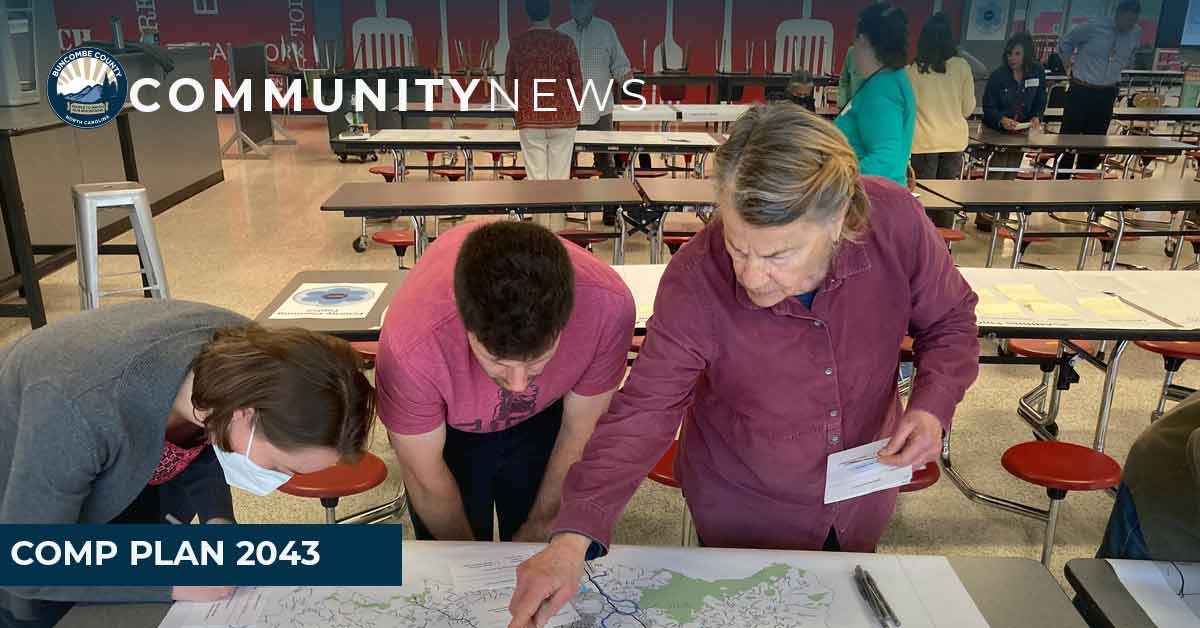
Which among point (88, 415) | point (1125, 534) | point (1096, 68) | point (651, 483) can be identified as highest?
point (1096, 68)

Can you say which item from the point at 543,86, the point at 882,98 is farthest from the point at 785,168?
the point at 543,86

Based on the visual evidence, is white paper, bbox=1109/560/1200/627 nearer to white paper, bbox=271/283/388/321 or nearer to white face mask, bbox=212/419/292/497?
white face mask, bbox=212/419/292/497

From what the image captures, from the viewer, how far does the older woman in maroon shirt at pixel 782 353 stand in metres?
1.07

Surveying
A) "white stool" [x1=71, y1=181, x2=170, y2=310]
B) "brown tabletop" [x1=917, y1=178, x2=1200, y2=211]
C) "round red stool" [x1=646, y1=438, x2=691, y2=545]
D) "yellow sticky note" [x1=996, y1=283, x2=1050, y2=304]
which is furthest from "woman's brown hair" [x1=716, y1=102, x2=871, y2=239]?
"brown tabletop" [x1=917, y1=178, x2=1200, y2=211]

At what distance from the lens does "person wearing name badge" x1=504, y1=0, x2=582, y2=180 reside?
15.8 ft

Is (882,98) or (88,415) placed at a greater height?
(882,98)

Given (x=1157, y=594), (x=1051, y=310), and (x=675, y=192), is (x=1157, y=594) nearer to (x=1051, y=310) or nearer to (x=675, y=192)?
(x=1051, y=310)

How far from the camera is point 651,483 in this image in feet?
9.19

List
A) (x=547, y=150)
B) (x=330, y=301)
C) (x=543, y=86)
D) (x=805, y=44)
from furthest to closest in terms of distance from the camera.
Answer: (x=805, y=44) → (x=547, y=150) → (x=543, y=86) → (x=330, y=301)

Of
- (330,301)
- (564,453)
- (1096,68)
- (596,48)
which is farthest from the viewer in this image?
(1096,68)

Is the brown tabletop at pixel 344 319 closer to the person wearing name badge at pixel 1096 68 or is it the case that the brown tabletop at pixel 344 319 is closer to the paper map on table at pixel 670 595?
the paper map on table at pixel 670 595

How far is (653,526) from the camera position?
255 cm

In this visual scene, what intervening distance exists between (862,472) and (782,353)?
24 centimetres

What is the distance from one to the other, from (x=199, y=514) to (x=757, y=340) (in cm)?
110
